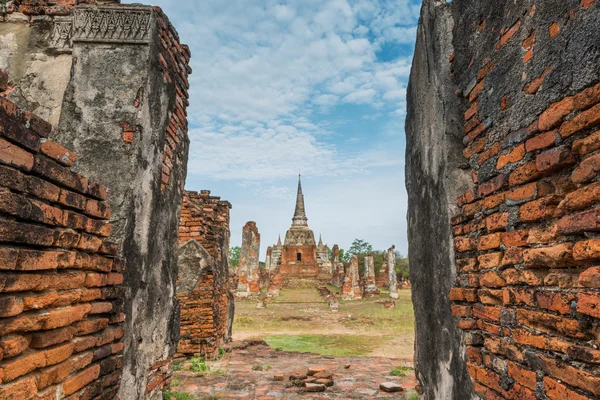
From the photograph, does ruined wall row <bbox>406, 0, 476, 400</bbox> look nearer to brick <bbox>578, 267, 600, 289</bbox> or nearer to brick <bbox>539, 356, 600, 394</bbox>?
brick <bbox>539, 356, 600, 394</bbox>

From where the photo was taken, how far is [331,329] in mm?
14539

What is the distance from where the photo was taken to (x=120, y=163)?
11.0 ft

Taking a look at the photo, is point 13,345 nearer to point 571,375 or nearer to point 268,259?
point 571,375

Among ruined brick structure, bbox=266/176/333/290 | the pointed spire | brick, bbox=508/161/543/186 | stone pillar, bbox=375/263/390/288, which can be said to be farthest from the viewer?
the pointed spire

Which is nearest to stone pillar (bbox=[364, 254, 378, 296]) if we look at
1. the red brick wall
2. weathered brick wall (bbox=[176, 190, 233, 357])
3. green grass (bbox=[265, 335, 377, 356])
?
green grass (bbox=[265, 335, 377, 356])

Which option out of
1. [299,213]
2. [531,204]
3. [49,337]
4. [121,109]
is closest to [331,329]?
[121,109]

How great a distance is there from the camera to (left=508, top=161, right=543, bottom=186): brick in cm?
218

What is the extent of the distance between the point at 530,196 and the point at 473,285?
31.3 inches

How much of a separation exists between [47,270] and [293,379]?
5177 mm

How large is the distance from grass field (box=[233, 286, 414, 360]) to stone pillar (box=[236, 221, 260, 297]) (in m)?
2.57

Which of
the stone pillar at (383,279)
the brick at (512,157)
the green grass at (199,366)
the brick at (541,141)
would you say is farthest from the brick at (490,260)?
the stone pillar at (383,279)

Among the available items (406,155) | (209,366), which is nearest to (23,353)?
(406,155)

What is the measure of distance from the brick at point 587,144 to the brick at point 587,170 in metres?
0.05

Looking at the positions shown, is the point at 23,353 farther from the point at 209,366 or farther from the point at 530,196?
the point at 209,366
